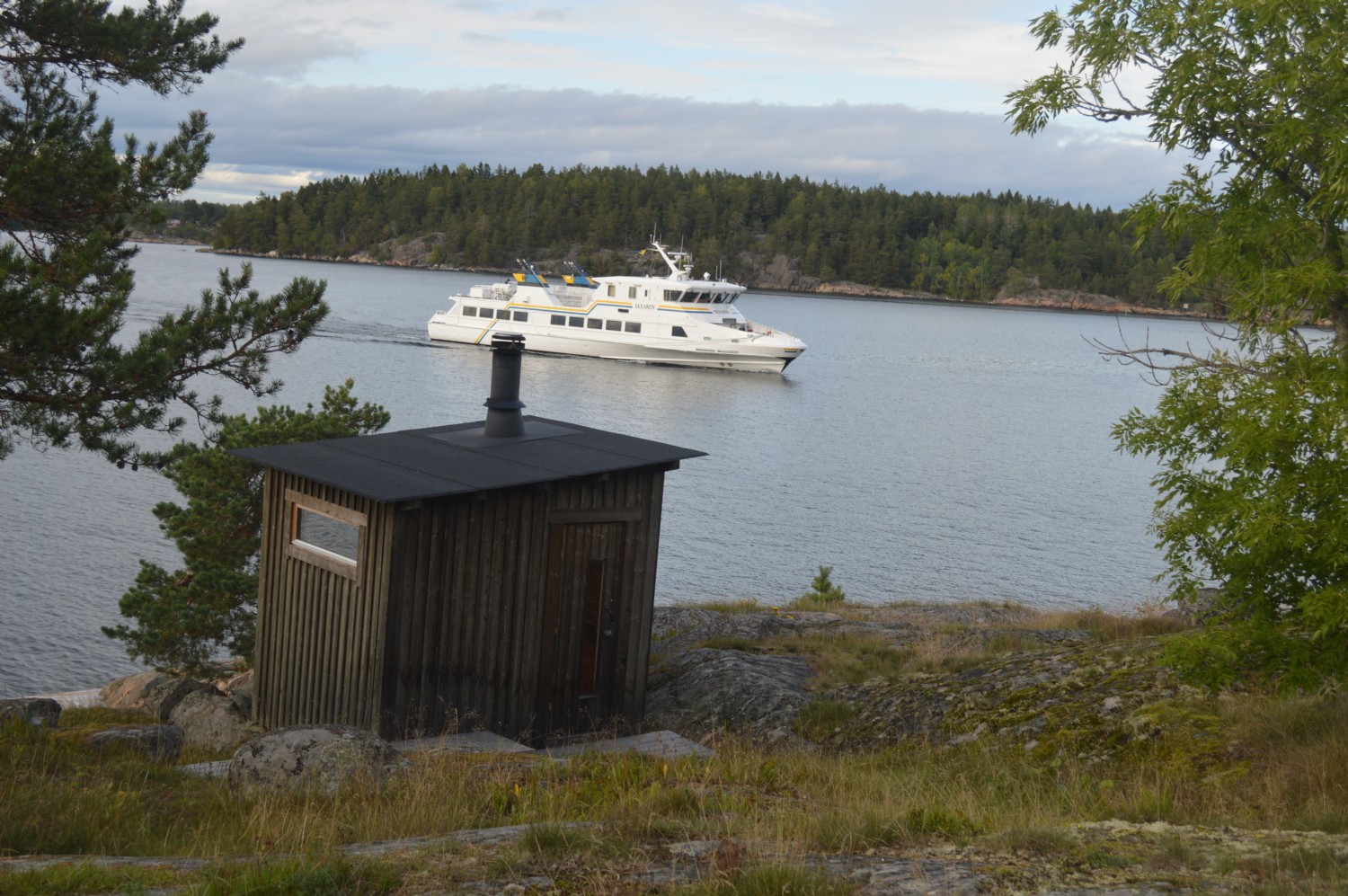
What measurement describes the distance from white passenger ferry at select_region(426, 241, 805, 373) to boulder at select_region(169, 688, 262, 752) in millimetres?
39282

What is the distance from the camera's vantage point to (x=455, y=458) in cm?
966

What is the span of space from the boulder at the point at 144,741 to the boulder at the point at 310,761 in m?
1.92

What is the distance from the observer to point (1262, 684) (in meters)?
7.92

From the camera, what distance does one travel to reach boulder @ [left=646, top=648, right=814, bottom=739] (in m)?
10.0

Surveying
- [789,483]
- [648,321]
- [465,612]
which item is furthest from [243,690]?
[648,321]

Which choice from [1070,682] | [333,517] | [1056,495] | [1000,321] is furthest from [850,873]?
[1000,321]

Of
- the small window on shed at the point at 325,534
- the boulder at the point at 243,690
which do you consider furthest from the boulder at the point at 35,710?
the small window on shed at the point at 325,534

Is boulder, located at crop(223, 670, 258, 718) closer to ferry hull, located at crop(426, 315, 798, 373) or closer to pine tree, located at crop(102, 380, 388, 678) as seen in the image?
pine tree, located at crop(102, 380, 388, 678)

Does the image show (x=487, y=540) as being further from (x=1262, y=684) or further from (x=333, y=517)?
(x=1262, y=684)

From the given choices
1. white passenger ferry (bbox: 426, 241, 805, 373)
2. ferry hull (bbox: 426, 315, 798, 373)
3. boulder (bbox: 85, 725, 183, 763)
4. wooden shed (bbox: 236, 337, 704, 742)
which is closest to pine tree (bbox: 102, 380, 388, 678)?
wooden shed (bbox: 236, 337, 704, 742)

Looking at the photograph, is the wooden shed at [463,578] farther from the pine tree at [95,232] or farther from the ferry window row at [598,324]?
the ferry window row at [598,324]

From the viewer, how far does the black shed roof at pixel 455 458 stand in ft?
29.1

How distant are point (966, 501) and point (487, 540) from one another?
22.8 metres

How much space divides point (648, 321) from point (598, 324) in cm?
277
